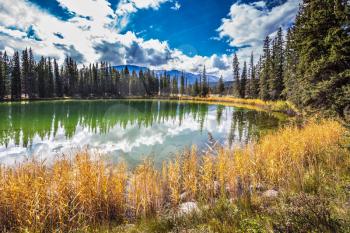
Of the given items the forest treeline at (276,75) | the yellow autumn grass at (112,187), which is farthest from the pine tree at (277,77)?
the yellow autumn grass at (112,187)

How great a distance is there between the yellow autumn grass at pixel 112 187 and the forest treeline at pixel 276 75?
712 centimetres

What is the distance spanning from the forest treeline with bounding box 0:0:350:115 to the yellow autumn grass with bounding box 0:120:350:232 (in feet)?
23.3

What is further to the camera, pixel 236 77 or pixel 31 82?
pixel 236 77

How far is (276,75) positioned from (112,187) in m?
40.7

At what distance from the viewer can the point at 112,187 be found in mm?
5168

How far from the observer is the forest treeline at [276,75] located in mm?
12445

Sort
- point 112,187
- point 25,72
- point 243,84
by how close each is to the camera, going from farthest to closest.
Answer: point 243,84 < point 25,72 < point 112,187

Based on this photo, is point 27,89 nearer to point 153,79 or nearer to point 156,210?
point 153,79

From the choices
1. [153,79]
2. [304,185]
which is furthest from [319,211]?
[153,79]

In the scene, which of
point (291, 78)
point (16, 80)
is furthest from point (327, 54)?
point (16, 80)

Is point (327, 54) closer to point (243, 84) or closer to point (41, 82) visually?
point (243, 84)

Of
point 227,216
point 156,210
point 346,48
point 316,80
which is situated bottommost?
point 156,210

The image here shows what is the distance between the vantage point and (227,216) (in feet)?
13.1

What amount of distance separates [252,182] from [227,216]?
2519 millimetres
